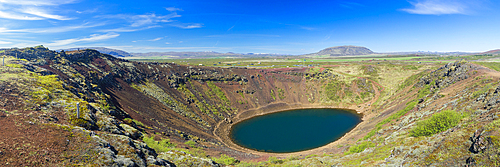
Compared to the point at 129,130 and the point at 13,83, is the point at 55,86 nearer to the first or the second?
the point at 13,83

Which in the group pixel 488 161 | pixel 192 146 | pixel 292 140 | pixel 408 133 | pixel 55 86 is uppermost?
pixel 55 86

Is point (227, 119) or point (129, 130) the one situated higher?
point (129, 130)

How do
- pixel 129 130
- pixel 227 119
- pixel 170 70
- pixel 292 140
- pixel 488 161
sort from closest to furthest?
pixel 488 161 < pixel 129 130 < pixel 292 140 < pixel 227 119 < pixel 170 70

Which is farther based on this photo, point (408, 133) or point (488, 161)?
point (408, 133)

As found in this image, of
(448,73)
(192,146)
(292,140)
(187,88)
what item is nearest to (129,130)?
(192,146)

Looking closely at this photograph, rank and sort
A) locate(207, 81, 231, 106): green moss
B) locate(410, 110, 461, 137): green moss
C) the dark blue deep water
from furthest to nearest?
locate(207, 81, 231, 106): green moss, the dark blue deep water, locate(410, 110, 461, 137): green moss

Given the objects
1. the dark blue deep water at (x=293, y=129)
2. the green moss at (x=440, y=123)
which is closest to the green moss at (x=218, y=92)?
the dark blue deep water at (x=293, y=129)

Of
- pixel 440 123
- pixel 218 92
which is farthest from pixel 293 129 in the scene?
pixel 440 123

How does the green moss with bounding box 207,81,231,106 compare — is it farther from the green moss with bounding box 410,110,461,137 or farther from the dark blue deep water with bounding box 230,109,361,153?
the green moss with bounding box 410,110,461,137

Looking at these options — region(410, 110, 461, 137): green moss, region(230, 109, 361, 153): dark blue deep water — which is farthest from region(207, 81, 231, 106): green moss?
region(410, 110, 461, 137): green moss
